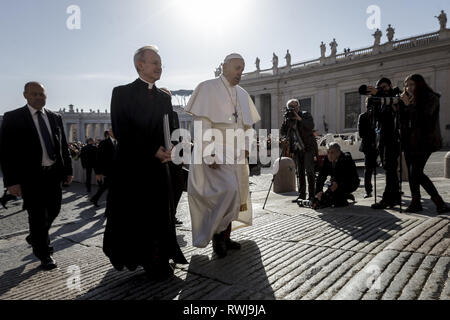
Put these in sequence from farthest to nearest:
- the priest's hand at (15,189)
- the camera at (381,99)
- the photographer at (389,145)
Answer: the photographer at (389,145)
the camera at (381,99)
the priest's hand at (15,189)

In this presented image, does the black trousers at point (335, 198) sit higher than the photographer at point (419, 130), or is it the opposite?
the photographer at point (419, 130)

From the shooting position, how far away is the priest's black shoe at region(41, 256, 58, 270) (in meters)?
3.26

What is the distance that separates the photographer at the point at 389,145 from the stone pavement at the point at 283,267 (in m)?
0.73

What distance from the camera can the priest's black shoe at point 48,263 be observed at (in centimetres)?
326

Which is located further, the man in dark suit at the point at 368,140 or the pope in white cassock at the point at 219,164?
the man in dark suit at the point at 368,140

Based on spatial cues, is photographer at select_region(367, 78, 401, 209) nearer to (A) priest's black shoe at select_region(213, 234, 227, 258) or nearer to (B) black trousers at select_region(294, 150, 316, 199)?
(B) black trousers at select_region(294, 150, 316, 199)

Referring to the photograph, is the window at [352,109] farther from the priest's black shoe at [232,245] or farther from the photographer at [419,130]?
the priest's black shoe at [232,245]

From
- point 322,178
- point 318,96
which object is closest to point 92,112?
point 318,96

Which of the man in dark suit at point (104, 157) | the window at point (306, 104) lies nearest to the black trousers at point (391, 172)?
the man in dark suit at point (104, 157)

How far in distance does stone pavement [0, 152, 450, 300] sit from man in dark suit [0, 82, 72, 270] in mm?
385

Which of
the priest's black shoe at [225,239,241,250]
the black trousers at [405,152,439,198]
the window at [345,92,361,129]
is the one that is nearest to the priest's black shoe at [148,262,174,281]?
the priest's black shoe at [225,239,241,250]

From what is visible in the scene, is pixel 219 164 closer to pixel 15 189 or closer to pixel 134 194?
pixel 134 194
